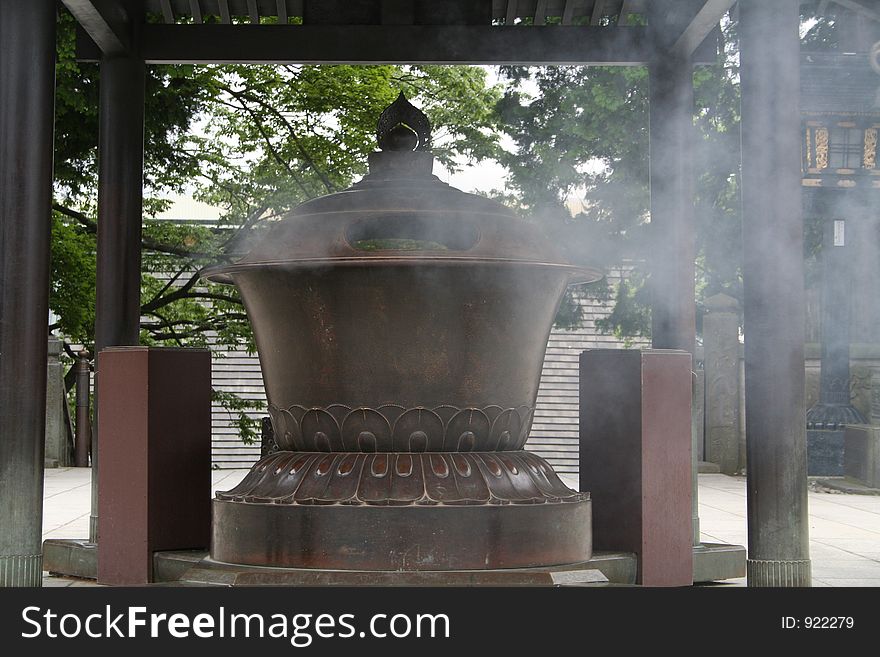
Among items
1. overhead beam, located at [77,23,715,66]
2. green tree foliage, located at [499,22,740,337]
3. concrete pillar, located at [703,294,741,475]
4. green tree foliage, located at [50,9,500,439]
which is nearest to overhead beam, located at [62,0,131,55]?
overhead beam, located at [77,23,715,66]

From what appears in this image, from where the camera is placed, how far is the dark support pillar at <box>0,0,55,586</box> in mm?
3150

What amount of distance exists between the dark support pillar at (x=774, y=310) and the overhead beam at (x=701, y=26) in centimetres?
64

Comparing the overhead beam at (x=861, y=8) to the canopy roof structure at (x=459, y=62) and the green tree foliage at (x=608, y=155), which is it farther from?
the green tree foliage at (x=608, y=155)

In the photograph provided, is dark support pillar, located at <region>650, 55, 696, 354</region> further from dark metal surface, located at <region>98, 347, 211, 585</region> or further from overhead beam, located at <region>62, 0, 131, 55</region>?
overhead beam, located at <region>62, 0, 131, 55</region>

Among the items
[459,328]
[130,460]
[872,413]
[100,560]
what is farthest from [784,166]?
[872,413]

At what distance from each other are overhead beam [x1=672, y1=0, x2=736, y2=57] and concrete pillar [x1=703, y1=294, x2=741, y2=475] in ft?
19.0

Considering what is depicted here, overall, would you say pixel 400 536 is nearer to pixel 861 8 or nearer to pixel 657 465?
pixel 657 465

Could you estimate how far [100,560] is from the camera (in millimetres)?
3348

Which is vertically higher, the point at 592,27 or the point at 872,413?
the point at 592,27

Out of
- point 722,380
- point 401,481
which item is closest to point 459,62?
point 401,481

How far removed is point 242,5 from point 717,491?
17.2ft

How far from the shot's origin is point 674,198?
4355 millimetres

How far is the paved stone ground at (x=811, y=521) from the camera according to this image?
4133 mm
